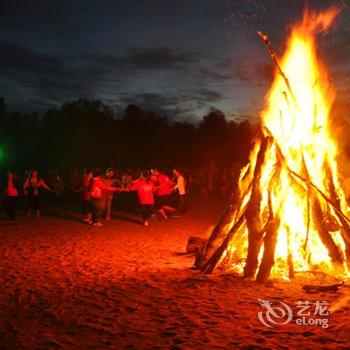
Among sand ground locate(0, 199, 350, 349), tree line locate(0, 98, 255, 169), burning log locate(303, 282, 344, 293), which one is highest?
tree line locate(0, 98, 255, 169)

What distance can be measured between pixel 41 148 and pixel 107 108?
11345 millimetres

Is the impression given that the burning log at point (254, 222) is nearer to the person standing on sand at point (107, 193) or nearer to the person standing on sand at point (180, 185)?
the person standing on sand at point (107, 193)

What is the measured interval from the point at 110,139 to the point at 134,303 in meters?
39.9

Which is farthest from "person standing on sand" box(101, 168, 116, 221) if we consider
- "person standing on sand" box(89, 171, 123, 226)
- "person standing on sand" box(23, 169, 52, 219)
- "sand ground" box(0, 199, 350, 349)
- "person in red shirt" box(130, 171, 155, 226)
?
"sand ground" box(0, 199, 350, 349)

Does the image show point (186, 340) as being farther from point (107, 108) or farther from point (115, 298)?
point (107, 108)

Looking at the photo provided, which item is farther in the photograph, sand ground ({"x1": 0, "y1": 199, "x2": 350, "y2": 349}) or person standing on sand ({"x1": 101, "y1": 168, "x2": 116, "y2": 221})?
person standing on sand ({"x1": 101, "y1": 168, "x2": 116, "y2": 221})

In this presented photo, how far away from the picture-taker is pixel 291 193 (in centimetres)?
877

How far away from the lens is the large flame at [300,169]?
8.41 m

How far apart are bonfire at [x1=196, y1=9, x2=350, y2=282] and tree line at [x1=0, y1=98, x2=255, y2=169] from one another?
32476 millimetres

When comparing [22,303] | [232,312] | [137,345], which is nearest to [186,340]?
[137,345]

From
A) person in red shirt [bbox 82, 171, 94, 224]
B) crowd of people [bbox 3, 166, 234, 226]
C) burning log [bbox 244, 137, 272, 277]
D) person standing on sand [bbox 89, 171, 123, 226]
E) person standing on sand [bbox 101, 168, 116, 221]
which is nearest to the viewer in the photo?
burning log [bbox 244, 137, 272, 277]

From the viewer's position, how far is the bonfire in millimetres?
8156

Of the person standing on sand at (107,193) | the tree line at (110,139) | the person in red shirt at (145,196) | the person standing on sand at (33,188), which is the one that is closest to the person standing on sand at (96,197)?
the person standing on sand at (107,193)

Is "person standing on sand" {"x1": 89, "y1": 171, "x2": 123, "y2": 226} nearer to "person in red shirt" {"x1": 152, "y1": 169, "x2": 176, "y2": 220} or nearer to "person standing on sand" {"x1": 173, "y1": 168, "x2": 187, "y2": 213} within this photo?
"person in red shirt" {"x1": 152, "y1": 169, "x2": 176, "y2": 220}
